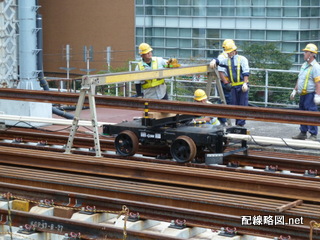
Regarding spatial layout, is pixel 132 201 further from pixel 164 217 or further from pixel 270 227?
pixel 270 227

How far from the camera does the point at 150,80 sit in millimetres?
12938

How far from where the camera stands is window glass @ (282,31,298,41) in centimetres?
4956

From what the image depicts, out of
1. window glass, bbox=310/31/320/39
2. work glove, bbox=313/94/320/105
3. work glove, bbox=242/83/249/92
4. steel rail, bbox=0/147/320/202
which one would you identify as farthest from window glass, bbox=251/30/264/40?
steel rail, bbox=0/147/320/202

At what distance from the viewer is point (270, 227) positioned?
822cm

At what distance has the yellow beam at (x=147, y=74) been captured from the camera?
1091 centimetres

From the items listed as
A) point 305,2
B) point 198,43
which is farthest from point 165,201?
point 198,43

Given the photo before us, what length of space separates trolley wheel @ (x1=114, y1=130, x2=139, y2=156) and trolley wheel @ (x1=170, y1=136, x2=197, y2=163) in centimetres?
63

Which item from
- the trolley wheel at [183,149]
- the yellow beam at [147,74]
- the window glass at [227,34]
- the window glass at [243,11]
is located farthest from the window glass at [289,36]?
the trolley wheel at [183,149]

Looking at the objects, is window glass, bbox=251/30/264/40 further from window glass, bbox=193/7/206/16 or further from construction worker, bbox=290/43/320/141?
construction worker, bbox=290/43/320/141

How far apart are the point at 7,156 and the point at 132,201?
10.5 ft

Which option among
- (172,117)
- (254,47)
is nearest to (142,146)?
(172,117)

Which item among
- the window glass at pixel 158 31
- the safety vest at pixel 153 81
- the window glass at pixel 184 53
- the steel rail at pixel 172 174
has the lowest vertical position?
the steel rail at pixel 172 174

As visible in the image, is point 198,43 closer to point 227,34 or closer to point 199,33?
point 199,33

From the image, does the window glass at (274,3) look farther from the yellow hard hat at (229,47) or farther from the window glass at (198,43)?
the yellow hard hat at (229,47)
